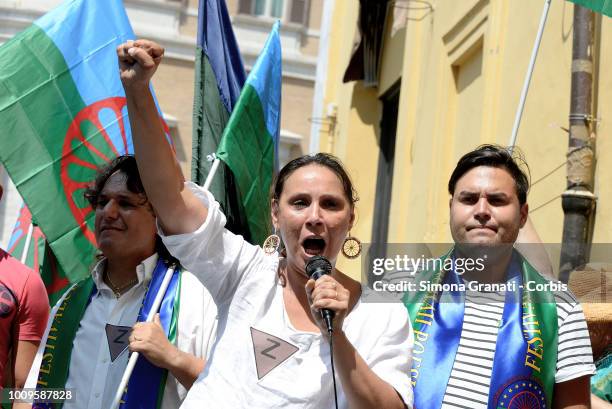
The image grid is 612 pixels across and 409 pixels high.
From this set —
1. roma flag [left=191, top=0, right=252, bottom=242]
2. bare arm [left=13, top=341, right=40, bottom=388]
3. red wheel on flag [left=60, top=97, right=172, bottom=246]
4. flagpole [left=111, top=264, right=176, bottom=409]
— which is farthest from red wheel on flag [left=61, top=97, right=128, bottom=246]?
flagpole [left=111, top=264, right=176, bottom=409]

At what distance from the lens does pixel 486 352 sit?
A: 3717 millimetres

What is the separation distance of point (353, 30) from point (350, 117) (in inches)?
50.3

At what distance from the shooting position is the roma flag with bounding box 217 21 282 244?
18.8ft

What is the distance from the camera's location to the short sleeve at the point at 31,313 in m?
4.79

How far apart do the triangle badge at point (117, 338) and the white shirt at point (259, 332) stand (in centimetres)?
96

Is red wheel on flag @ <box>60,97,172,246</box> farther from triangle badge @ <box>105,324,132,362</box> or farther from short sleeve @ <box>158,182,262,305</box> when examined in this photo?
short sleeve @ <box>158,182,262,305</box>

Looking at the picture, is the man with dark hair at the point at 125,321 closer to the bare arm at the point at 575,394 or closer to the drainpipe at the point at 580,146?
the bare arm at the point at 575,394

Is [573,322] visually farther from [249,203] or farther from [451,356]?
[249,203]

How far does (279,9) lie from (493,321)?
802 inches

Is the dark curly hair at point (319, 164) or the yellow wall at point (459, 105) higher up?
the yellow wall at point (459, 105)

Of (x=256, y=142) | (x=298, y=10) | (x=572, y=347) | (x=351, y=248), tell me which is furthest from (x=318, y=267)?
(x=298, y=10)

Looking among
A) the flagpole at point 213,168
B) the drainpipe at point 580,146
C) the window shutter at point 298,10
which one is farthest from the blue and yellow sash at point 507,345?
the window shutter at point 298,10

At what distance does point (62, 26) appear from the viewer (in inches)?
259

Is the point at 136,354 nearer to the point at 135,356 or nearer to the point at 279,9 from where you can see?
the point at 135,356
